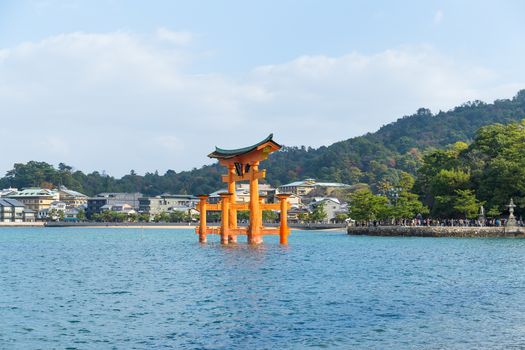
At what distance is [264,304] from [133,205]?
161367 millimetres

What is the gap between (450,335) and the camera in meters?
21.1

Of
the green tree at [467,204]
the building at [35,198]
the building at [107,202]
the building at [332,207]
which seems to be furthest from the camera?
the building at [35,198]

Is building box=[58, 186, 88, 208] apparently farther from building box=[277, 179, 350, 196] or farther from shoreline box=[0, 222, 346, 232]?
building box=[277, 179, 350, 196]

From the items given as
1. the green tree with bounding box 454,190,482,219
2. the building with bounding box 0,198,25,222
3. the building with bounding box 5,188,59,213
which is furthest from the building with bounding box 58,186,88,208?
the green tree with bounding box 454,190,482,219

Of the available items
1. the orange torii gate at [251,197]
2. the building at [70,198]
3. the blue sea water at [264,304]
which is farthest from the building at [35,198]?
the blue sea water at [264,304]

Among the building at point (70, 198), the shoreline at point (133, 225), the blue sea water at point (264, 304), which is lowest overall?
the blue sea water at point (264, 304)

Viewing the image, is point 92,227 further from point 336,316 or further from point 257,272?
point 336,316

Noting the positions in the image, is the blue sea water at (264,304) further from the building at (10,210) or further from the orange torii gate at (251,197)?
the building at (10,210)

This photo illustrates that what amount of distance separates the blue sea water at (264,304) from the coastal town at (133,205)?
111909mm

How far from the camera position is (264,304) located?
26703 mm

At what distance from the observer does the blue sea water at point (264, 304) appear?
68.1ft

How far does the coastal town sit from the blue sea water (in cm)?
11191

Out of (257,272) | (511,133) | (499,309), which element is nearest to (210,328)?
(499,309)

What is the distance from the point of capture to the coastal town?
527 feet
